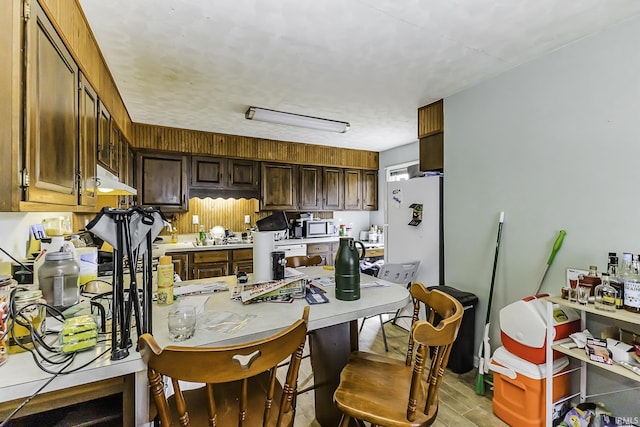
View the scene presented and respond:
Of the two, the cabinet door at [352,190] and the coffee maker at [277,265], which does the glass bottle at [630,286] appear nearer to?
the coffee maker at [277,265]

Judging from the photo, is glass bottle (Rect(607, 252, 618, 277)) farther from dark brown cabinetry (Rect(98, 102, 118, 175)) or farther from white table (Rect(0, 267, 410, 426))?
dark brown cabinetry (Rect(98, 102, 118, 175))

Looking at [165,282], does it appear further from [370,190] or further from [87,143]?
[370,190]

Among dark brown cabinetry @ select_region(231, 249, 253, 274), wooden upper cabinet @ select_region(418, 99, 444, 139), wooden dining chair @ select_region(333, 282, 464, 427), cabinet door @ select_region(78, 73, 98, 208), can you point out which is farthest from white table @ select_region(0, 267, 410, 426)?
dark brown cabinetry @ select_region(231, 249, 253, 274)

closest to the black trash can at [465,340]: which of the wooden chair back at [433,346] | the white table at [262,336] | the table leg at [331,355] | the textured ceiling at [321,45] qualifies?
the white table at [262,336]

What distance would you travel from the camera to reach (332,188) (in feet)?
17.1

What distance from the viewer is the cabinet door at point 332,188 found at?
5148 millimetres

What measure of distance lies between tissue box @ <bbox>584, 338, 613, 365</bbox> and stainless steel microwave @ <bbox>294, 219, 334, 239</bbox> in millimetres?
3704

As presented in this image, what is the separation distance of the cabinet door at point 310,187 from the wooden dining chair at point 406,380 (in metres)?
3.56

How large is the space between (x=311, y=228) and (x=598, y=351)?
3768 millimetres

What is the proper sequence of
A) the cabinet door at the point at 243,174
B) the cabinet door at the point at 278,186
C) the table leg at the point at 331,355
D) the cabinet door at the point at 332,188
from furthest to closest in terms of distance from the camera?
the cabinet door at the point at 332,188, the cabinet door at the point at 278,186, the cabinet door at the point at 243,174, the table leg at the point at 331,355

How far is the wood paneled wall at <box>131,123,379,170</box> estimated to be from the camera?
12.6 feet

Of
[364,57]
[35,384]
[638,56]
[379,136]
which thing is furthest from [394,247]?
[35,384]

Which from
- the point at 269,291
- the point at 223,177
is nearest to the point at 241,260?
the point at 223,177

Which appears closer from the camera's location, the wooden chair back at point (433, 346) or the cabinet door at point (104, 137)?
the wooden chair back at point (433, 346)
